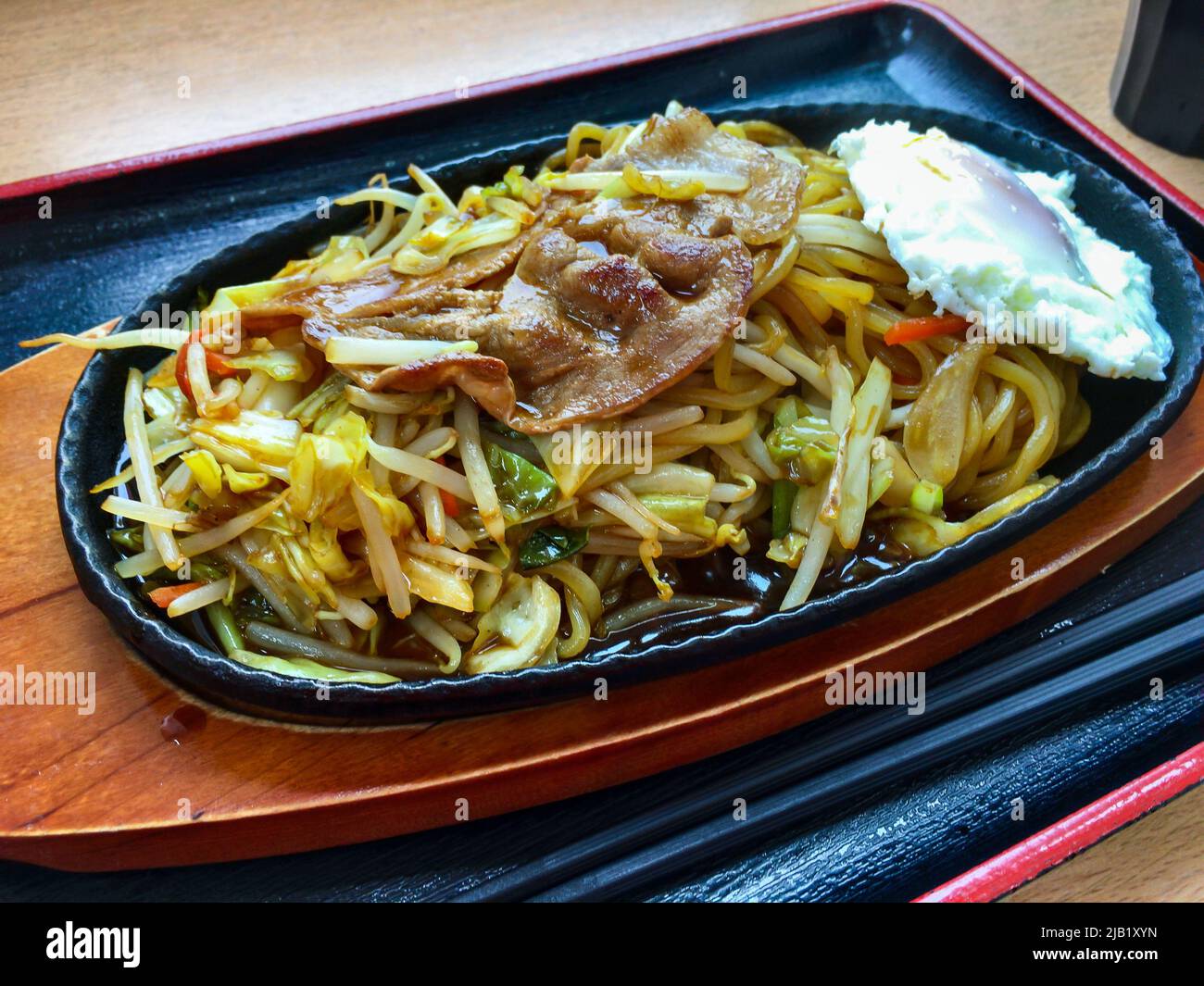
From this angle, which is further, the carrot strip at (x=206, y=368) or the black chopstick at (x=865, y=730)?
the carrot strip at (x=206, y=368)


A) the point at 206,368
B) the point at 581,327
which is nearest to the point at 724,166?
the point at 581,327

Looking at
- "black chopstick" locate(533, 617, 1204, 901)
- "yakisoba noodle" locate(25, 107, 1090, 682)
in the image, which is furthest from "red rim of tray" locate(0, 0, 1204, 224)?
"black chopstick" locate(533, 617, 1204, 901)

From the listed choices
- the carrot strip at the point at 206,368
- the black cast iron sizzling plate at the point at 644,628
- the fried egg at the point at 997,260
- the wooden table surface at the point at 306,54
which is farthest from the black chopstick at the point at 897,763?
the wooden table surface at the point at 306,54

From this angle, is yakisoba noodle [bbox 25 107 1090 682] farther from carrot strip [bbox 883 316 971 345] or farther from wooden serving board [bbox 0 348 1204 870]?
wooden serving board [bbox 0 348 1204 870]

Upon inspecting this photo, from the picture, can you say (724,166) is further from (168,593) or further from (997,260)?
(168,593)

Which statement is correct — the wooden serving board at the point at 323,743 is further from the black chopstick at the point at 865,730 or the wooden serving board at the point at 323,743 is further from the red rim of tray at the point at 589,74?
the red rim of tray at the point at 589,74
